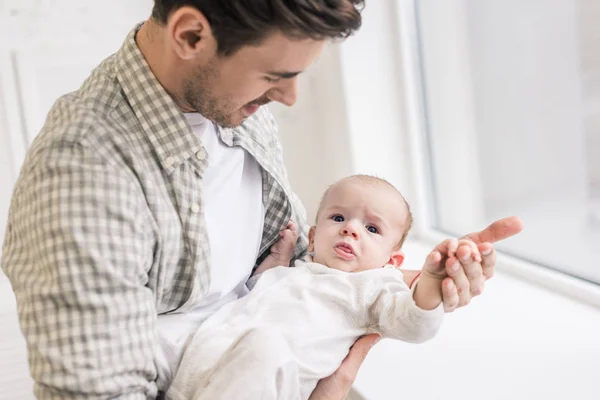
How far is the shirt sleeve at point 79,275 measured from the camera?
0.88m

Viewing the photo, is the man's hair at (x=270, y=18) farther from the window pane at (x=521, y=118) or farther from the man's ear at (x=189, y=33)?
the window pane at (x=521, y=118)

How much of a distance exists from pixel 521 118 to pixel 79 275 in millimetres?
1091

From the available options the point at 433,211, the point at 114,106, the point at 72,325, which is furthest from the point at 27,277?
the point at 433,211

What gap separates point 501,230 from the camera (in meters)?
0.99

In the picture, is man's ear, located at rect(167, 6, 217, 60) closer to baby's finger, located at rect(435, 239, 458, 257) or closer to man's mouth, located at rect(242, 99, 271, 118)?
man's mouth, located at rect(242, 99, 271, 118)

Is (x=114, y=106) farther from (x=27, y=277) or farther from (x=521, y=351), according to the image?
(x=521, y=351)

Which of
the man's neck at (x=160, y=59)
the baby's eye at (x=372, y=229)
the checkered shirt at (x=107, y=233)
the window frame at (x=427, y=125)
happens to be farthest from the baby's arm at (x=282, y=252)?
the window frame at (x=427, y=125)

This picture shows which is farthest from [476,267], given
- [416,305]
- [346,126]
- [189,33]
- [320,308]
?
[346,126]

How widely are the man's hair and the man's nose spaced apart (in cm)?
10

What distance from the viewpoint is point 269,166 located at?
4.11 feet

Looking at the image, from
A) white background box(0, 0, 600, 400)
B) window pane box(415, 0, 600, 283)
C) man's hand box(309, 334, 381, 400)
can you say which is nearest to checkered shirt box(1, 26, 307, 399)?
man's hand box(309, 334, 381, 400)

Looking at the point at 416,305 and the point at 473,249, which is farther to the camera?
the point at 416,305

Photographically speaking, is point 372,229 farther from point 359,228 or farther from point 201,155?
point 201,155

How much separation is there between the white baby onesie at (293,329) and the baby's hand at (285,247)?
0.24 feet
